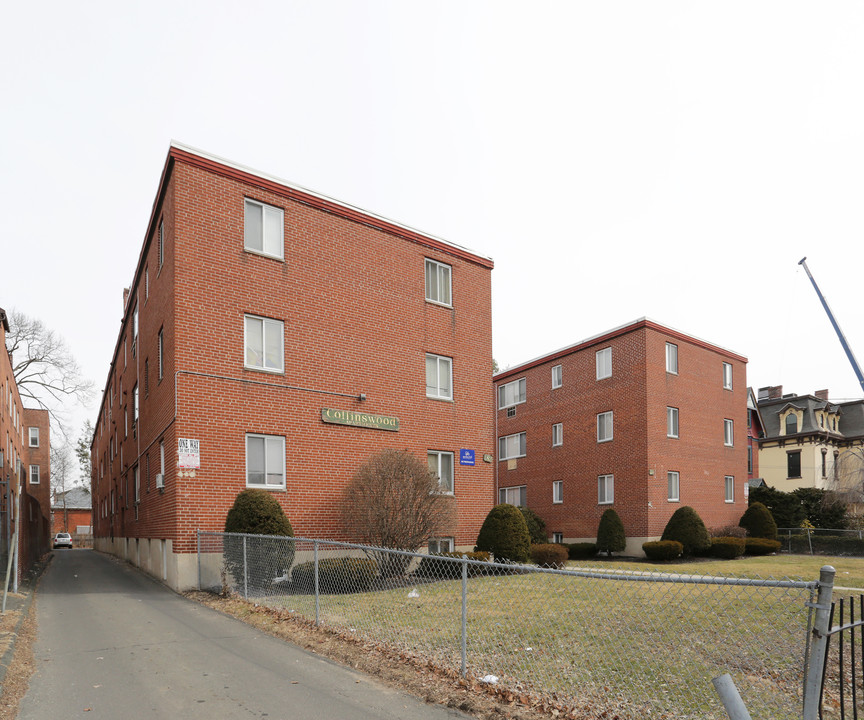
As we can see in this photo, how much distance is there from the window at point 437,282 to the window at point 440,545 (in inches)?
282

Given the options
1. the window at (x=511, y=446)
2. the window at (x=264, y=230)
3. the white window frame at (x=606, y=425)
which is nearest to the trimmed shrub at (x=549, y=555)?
the white window frame at (x=606, y=425)

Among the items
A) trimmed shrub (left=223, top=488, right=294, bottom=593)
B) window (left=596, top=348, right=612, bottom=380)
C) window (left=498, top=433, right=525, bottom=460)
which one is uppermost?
window (left=596, top=348, right=612, bottom=380)

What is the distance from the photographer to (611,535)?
28.4m

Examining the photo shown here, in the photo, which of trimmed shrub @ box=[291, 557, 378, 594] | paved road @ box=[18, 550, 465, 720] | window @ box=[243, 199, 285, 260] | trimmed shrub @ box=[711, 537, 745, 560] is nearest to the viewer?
paved road @ box=[18, 550, 465, 720]

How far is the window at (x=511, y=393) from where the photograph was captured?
38.1 metres

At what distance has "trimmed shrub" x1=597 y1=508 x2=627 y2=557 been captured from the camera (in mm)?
28375

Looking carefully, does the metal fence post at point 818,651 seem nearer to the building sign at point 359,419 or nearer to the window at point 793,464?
the building sign at point 359,419

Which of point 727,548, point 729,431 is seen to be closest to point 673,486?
point 727,548

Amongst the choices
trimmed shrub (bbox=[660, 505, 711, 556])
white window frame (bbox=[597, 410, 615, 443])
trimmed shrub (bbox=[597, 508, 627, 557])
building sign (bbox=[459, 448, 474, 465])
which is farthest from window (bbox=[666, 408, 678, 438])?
building sign (bbox=[459, 448, 474, 465])

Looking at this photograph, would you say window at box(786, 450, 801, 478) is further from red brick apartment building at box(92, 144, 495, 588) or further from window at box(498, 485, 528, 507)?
red brick apartment building at box(92, 144, 495, 588)

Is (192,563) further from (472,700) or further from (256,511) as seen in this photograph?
(472,700)

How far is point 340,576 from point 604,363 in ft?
69.1

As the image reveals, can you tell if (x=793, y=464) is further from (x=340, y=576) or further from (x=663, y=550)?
(x=340, y=576)

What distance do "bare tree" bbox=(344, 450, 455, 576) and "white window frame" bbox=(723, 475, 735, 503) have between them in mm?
20965
